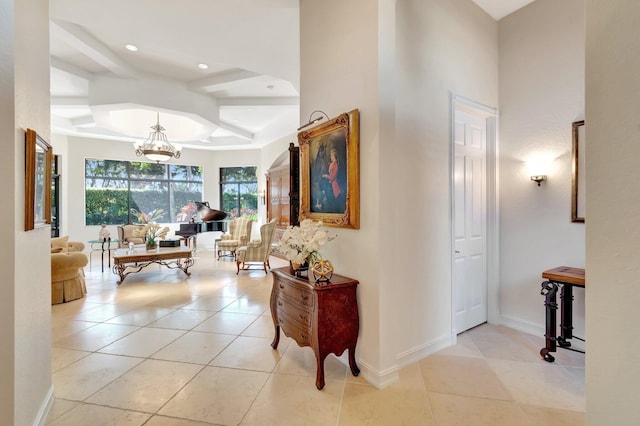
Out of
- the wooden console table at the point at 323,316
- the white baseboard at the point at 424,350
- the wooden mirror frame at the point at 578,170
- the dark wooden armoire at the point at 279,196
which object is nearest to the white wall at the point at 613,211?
the wooden console table at the point at 323,316

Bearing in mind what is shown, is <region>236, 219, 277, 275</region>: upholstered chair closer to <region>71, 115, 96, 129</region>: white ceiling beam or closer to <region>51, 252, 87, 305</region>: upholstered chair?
<region>51, 252, 87, 305</region>: upholstered chair

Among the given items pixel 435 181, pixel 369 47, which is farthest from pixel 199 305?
pixel 369 47

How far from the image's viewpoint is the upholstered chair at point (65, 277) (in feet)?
14.8

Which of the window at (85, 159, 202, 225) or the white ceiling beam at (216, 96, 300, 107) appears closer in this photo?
the white ceiling beam at (216, 96, 300, 107)

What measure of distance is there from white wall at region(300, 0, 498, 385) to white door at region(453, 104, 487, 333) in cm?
24

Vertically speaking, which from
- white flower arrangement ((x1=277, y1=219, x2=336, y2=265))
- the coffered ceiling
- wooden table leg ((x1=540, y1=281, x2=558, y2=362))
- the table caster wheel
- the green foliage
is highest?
the coffered ceiling

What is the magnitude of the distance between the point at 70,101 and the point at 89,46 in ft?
10.1

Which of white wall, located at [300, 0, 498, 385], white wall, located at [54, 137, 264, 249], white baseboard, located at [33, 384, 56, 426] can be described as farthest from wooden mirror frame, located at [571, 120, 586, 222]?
white wall, located at [54, 137, 264, 249]

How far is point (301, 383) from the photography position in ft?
8.04

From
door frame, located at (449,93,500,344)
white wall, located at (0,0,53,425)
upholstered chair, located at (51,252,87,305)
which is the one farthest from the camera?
upholstered chair, located at (51,252,87,305)

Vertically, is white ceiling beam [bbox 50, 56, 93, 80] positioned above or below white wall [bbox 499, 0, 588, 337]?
above

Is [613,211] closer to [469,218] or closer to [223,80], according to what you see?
[469,218]

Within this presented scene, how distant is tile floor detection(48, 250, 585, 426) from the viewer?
207cm

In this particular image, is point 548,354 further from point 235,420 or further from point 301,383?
point 235,420
